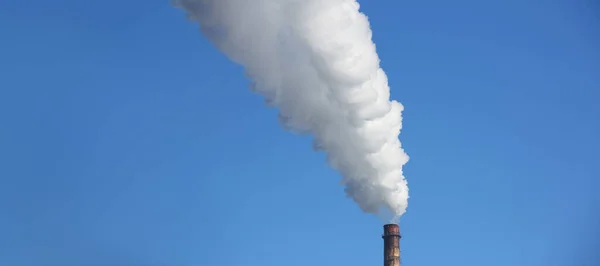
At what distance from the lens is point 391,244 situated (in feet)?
256

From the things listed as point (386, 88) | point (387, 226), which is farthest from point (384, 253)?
point (386, 88)

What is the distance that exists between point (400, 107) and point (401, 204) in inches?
268

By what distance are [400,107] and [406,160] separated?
12.2ft

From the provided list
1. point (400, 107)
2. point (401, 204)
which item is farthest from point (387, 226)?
point (400, 107)

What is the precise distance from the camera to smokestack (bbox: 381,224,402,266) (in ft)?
255

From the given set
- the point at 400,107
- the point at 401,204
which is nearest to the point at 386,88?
the point at 400,107

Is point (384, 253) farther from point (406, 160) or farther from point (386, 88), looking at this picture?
point (386, 88)

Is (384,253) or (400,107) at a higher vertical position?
(400,107)

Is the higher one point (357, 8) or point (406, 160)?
point (357, 8)

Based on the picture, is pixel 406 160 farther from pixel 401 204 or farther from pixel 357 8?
pixel 357 8

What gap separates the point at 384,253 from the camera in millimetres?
78312

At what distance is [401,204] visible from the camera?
78.8 metres

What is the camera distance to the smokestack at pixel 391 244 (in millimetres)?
77688

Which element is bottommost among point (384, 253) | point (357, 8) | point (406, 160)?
point (384, 253)
